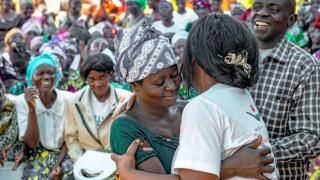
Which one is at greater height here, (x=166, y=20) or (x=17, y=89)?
(x=166, y=20)

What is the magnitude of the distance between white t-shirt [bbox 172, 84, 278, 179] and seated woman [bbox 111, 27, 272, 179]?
262 mm

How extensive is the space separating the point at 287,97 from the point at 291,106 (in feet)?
0.19

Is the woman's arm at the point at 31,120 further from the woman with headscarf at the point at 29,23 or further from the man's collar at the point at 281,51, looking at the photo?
the woman with headscarf at the point at 29,23

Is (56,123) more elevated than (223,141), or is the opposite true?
(223,141)

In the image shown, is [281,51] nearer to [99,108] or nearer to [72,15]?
[99,108]

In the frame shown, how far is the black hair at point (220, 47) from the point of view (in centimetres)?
213

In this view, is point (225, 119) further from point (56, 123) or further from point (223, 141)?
point (56, 123)

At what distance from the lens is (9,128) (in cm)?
537

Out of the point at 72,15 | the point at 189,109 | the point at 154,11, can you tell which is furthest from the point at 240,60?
the point at 72,15

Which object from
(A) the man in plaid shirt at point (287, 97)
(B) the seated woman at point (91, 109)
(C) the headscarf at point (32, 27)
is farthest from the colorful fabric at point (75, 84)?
(C) the headscarf at point (32, 27)

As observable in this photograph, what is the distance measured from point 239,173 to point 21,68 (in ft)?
19.9

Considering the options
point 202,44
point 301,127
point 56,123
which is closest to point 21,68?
point 56,123

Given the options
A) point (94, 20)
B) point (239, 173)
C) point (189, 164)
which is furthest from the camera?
point (94, 20)

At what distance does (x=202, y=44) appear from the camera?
2137 millimetres
